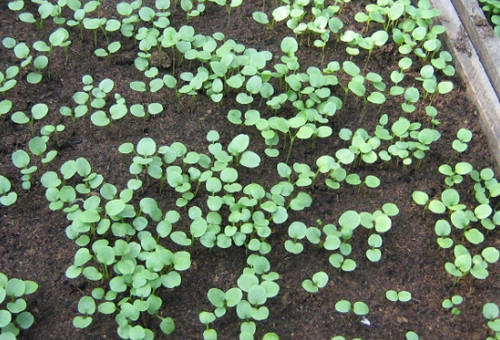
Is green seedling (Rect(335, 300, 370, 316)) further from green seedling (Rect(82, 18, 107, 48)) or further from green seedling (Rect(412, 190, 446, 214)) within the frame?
green seedling (Rect(82, 18, 107, 48))

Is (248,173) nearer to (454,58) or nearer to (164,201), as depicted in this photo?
(164,201)

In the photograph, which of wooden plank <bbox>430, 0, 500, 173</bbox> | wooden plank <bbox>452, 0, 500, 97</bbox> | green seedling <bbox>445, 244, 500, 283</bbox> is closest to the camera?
green seedling <bbox>445, 244, 500, 283</bbox>

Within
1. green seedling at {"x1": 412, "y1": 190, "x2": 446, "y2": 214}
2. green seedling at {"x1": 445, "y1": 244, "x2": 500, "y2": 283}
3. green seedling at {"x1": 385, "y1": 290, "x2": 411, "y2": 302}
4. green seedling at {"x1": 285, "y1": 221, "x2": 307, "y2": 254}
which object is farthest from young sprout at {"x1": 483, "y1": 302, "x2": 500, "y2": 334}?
green seedling at {"x1": 285, "y1": 221, "x2": 307, "y2": 254}

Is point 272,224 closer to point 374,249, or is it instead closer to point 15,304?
point 374,249

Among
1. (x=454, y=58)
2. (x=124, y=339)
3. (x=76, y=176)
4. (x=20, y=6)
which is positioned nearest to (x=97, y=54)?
(x=20, y=6)

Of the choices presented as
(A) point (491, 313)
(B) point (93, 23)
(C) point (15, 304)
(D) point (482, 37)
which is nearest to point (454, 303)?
(A) point (491, 313)

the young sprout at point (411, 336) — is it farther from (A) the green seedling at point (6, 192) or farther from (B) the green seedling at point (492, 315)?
(A) the green seedling at point (6, 192)

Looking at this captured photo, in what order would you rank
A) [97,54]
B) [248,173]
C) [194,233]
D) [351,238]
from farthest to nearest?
[97,54], [248,173], [351,238], [194,233]
